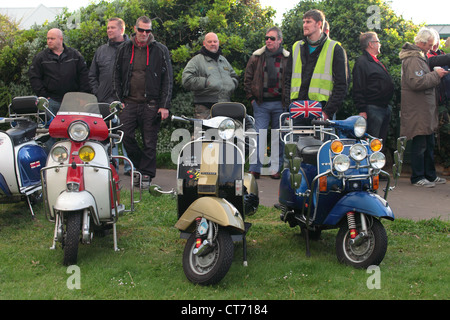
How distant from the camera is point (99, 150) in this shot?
498 centimetres

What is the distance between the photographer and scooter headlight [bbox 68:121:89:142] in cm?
475

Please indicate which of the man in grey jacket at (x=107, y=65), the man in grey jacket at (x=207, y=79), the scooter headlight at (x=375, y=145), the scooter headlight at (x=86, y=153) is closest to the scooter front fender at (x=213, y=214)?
the scooter headlight at (x=86, y=153)

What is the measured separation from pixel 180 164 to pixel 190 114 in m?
4.67

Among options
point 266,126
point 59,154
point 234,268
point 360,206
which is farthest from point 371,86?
point 59,154

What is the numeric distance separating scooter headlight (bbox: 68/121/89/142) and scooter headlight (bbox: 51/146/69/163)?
15cm

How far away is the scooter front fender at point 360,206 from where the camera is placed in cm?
431

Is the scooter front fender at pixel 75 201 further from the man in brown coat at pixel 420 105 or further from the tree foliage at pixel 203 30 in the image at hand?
the man in brown coat at pixel 420 105

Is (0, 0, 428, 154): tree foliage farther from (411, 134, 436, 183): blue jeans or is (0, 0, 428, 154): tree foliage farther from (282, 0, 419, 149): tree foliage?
(411, 134, 436, 183): blue jeans

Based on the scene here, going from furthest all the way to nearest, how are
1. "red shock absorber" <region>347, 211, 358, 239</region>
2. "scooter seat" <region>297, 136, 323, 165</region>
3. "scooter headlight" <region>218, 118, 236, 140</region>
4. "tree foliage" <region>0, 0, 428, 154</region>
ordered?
"tree foliage" <region>0, 0, 428, 154</region> → "scooter seat" <region>297, 136, 323, 165</region> → "scooter headlight" <region>218, 118, 236, 140</region> → "red shock absorber" <region>347, 211, 358, 239</region>

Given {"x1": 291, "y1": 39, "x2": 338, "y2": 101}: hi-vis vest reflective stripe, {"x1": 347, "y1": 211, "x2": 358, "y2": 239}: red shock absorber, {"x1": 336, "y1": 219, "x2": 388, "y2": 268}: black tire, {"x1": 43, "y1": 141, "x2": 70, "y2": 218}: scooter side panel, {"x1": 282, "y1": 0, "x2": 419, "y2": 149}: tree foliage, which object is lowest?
{"x1": 336, "y1": 219, "x2": 388, "y2": 268}: black tire

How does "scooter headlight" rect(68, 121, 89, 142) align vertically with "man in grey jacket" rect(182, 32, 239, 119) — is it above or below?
below

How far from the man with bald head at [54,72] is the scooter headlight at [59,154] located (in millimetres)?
3180

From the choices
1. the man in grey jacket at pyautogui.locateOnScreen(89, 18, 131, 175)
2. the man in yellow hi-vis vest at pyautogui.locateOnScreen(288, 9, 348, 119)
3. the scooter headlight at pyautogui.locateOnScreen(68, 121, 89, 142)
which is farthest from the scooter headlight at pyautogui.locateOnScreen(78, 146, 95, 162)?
the man in grey jacket at pyautogui.locateOnScreen(89, 18, 131, 175)

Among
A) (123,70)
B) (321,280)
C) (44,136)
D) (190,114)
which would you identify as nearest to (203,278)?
(321,280)
